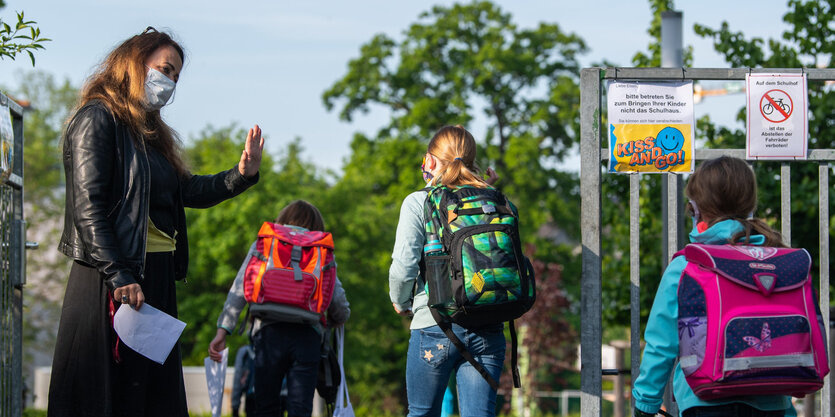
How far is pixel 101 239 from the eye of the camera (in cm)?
340

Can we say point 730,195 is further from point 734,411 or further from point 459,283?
point 459,283

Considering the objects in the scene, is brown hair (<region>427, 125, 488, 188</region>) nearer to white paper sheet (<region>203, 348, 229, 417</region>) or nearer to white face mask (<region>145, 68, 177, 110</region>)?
white face mask (<region>145, 68, 177, 110</region>)

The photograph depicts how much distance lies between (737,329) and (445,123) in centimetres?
2578

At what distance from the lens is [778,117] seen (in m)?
4.19

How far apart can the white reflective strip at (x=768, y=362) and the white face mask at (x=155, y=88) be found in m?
2.35

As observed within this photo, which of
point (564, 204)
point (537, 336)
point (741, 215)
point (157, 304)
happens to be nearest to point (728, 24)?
point (741, 215)

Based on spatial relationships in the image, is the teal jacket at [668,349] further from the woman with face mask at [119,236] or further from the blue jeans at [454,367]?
the woman with face mask at [119,236]

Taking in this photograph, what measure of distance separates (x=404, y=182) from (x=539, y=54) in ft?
20.5

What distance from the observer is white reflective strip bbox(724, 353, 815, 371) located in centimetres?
295

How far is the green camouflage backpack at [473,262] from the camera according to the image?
3783 mm

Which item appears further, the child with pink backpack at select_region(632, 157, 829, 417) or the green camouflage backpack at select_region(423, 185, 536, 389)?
the green camouflage backpack at select_region(423, 185, 536, 389)

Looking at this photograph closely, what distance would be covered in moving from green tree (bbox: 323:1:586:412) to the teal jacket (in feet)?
77.5

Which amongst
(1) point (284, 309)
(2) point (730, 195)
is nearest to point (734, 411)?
(2) point (730, 195)

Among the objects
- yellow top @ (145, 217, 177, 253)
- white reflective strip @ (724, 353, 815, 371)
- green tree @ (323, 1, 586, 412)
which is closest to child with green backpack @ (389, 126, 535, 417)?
yellow top @ (145, 217, 177, 253)
